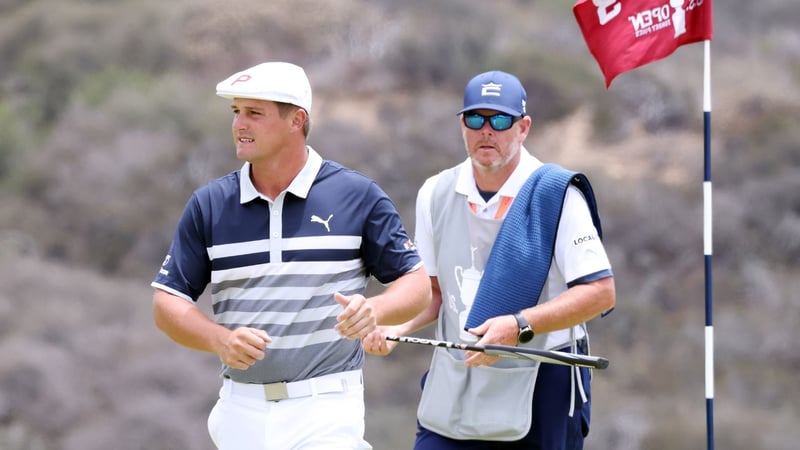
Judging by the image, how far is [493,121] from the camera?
5684 mm

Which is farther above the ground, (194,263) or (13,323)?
(194,263)

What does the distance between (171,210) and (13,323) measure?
3910 mm

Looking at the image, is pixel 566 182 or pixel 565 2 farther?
pixel 565 2

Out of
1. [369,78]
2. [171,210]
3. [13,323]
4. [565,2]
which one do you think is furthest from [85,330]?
[565,2]

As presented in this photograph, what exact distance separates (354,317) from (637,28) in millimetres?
2406

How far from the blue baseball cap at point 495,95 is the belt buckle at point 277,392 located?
1445mm

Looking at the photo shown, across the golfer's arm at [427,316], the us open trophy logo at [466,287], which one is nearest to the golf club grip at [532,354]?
the us open trophy logo at [466,287]

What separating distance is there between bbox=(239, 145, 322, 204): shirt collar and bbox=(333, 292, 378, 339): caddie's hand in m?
0.53

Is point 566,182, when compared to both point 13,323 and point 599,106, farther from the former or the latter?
point 599,106

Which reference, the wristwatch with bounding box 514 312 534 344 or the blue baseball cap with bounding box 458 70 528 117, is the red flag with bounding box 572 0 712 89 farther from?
the wristwatch with bounding box 514 312 534 344

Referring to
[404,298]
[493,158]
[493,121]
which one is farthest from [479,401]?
[493,121]

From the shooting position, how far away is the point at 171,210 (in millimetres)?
22547

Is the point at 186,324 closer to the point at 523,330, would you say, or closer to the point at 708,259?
the point at 523,330

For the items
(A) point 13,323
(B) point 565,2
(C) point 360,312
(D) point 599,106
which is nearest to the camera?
(C) point 360,312
